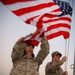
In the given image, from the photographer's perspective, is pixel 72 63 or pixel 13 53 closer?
pixel 13 53

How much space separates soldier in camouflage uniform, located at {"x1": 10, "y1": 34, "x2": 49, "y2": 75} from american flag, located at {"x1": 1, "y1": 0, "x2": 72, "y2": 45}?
0.25 ft

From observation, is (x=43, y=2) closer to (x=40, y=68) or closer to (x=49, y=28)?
(x=49, y=28)

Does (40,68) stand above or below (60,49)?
below

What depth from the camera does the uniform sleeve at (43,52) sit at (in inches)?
107

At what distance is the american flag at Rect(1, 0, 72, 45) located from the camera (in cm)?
269

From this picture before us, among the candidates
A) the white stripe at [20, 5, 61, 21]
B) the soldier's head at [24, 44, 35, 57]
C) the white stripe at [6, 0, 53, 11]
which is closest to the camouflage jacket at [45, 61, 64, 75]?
the soldier's head at [24, 44, 35, 57]

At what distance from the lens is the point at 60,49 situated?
113 inches

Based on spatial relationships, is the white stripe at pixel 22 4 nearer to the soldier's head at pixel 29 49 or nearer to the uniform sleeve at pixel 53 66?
the soldier's head at pixel 29 49

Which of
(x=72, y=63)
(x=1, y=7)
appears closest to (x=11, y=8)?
(x=1, y=7)

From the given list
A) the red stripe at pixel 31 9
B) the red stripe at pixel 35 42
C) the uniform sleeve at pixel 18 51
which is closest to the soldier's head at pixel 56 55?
the red stripe at pixel 35 42

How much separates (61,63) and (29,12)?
59cm

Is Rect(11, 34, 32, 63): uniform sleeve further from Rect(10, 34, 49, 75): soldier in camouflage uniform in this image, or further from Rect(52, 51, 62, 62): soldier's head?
Rect(52, 51, 62, 62): soldier's head

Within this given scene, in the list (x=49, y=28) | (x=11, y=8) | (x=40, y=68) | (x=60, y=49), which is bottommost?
(x=40, y=68)

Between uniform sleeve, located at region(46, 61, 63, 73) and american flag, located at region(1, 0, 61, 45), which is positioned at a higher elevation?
american flag, located at region(1, 0, 61, 45)
